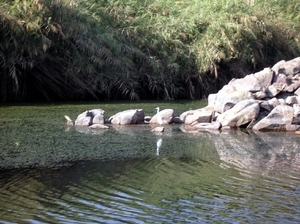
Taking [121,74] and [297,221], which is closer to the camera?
[297,221]

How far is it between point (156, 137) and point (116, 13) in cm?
983

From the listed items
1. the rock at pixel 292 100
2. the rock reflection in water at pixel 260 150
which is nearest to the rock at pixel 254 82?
the rock at pixel 292 100

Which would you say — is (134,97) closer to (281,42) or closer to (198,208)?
(281,42)

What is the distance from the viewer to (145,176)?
7461mm

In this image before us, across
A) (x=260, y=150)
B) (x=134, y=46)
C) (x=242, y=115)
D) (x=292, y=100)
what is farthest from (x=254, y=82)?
(x=134, y=46)

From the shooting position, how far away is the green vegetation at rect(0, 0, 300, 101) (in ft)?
52.4

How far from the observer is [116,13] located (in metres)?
19.9

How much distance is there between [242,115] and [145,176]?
5.75 metres

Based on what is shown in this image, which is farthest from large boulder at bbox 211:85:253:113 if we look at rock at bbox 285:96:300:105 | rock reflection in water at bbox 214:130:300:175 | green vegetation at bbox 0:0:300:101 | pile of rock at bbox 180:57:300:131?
green vegetation at bbox 0:0:300:101

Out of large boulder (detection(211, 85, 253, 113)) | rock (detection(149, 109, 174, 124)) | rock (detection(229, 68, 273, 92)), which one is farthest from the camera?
rock (detection(229, 68, 273, 92))

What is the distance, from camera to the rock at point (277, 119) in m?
12.4

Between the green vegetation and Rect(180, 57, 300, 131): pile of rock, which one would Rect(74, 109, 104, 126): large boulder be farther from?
the green vegetation

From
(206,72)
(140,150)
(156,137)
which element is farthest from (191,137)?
(206,72)

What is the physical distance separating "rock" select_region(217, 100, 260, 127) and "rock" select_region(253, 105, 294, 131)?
282mm
